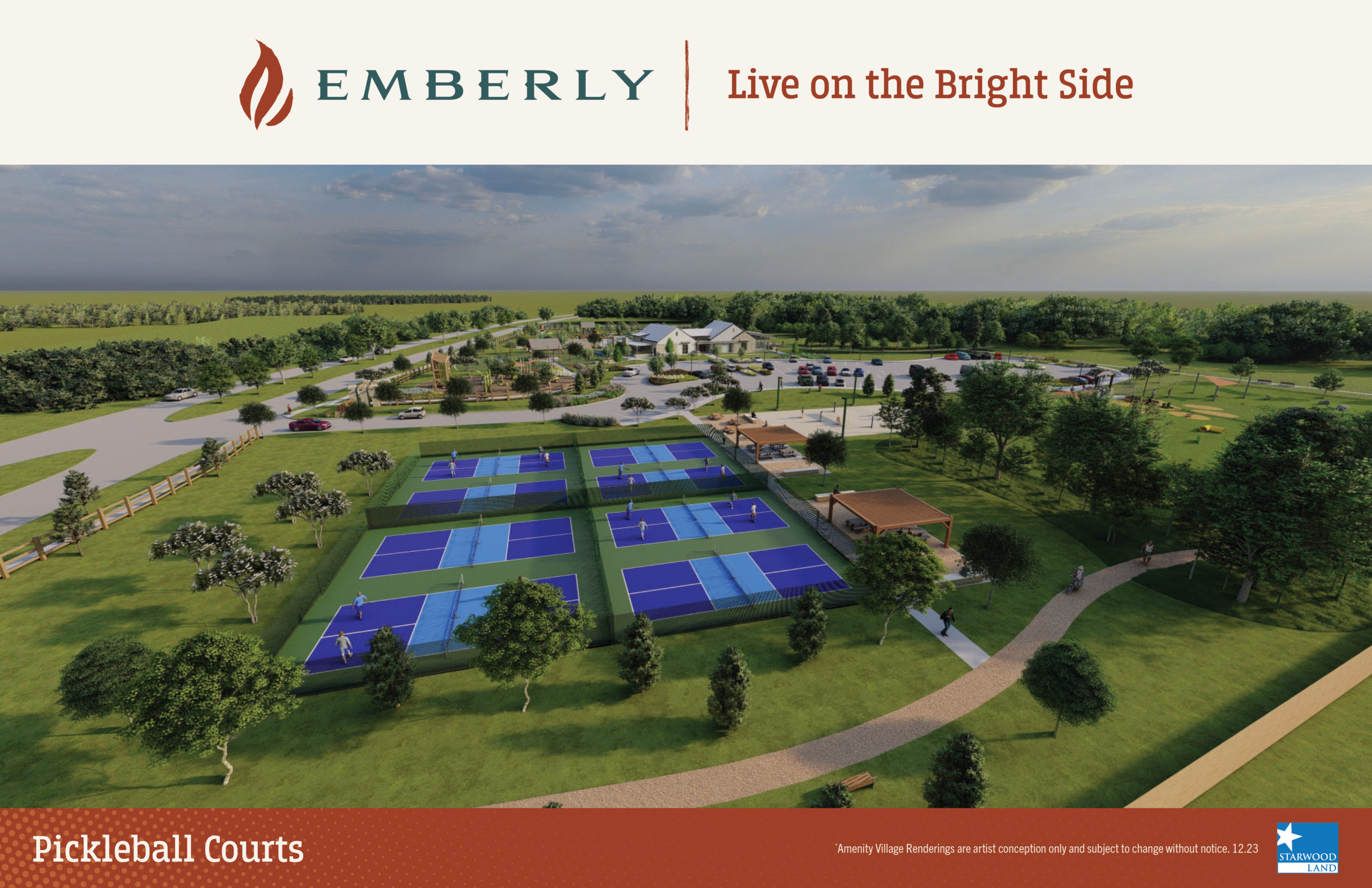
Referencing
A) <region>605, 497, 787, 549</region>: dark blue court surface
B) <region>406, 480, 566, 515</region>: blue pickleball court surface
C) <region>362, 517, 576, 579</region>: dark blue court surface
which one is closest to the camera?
<region>362, 517, 576, 579</region>: dark blue court surface

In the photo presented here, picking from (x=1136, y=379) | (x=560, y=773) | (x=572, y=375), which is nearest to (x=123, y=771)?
(x=560, y=773)

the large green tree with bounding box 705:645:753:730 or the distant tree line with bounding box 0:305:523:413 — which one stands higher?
the distant tree line with bounding box 0:305:523:413

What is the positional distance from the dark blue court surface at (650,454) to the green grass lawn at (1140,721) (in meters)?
26.1

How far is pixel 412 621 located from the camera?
74.4 ft

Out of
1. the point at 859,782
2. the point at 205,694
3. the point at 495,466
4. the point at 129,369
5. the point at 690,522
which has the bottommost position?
the point at 859,782

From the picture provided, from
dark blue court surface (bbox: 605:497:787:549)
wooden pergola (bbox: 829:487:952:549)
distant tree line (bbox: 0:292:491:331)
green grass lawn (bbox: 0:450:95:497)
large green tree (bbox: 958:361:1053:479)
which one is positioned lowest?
dark blue court surface (bbox: 605:497:787:549)

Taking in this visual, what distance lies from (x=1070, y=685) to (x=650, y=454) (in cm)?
3380

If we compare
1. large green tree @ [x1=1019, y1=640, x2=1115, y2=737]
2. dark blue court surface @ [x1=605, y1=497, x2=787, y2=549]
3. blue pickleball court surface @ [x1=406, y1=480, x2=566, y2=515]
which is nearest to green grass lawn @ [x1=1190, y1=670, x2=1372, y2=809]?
large green tree @ [x1=1019, y1=640, x2=1115, y2=737]

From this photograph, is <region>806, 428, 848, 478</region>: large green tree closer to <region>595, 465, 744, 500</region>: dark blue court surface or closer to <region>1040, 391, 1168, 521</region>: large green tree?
<region>595, 465, 744, 500</region>: dark blue court surface

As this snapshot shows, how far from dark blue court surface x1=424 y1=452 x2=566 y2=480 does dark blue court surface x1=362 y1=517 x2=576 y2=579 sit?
9.38 m

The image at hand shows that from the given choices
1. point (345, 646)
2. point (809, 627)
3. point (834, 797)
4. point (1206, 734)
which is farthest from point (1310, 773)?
point (345, 646)

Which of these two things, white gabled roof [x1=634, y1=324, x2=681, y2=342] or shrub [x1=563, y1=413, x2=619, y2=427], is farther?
white gabled roof [x1=634, y1=324, x2=681, y2=342]

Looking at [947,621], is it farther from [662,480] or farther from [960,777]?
[662,480]

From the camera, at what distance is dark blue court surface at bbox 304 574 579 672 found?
67.0 feet
